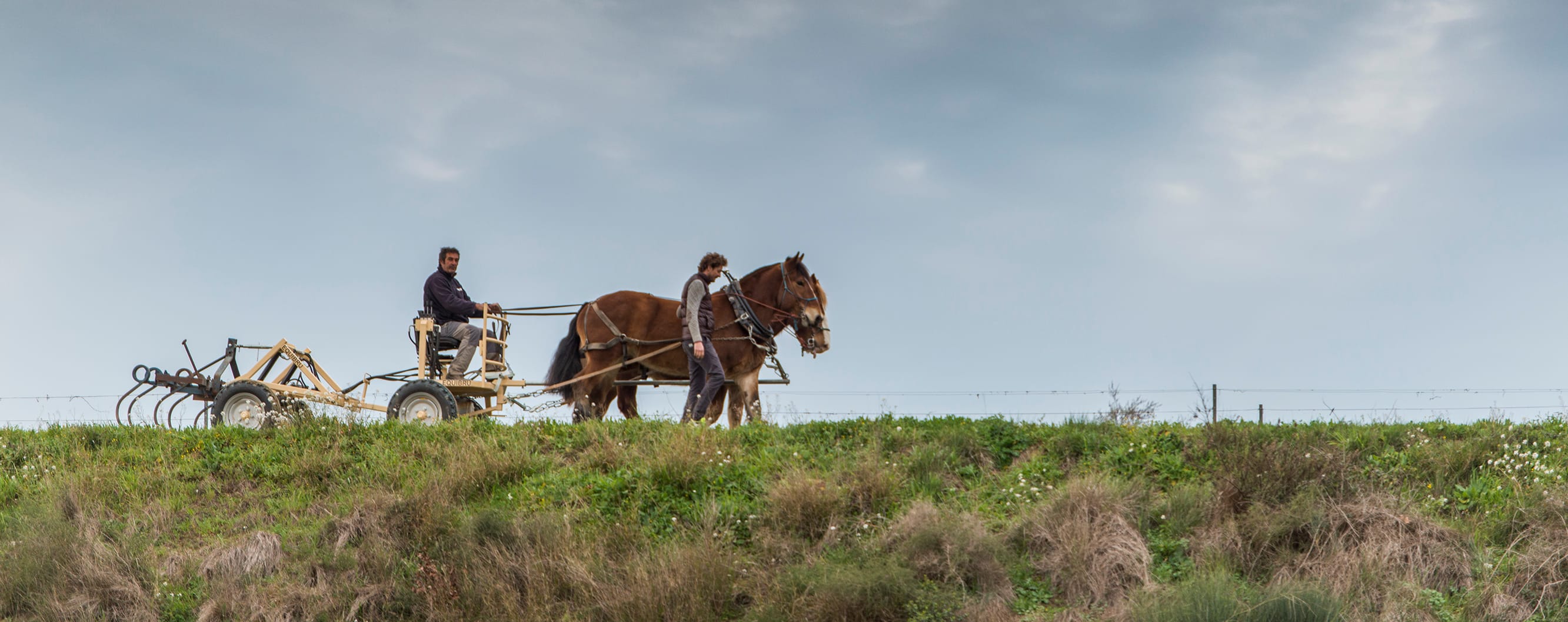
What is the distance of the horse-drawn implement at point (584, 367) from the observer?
13.1 m

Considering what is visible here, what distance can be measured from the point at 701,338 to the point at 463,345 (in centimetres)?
273

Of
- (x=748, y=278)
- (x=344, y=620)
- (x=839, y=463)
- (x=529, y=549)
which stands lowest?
(x=344, y=620)

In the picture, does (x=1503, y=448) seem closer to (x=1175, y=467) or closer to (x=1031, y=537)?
(x=1175, y=467)

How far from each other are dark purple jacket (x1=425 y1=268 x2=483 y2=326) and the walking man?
2412 mm

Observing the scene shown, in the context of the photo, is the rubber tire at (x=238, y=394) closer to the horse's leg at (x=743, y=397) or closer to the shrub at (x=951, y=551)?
the horse's leg at (x=743, y=397)

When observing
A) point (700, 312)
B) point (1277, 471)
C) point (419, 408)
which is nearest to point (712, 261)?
point (700, 312)

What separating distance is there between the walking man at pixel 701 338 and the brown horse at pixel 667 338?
37 cm

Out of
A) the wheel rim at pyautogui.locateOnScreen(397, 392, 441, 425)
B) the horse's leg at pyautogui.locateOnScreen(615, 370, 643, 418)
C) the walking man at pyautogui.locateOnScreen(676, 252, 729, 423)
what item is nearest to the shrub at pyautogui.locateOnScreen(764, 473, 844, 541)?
the walking man at pyautogui.locateOnScreen(676, 252, 729, 423)

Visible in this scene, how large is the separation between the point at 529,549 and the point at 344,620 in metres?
1.45

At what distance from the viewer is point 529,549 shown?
30.1ft

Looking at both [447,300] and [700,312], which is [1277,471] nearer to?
[700,312]

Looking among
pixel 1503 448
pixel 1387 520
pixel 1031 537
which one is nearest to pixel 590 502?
pixel 1031 537

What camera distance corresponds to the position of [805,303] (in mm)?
14211

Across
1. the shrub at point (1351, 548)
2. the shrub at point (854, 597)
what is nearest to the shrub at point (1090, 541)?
the shrub at point (1351, 548)
